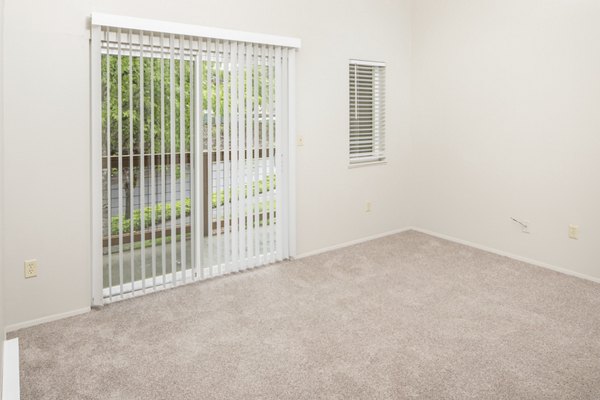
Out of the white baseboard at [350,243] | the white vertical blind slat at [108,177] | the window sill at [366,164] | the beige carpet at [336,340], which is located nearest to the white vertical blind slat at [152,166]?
the white vertical blind slat at [108,177]

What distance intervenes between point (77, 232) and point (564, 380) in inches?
117

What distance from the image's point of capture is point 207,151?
3555mm

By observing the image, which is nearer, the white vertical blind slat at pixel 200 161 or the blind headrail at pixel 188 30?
the blind headrail at pixel 188 30

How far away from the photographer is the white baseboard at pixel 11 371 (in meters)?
1.99

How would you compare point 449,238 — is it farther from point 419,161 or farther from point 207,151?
point 207,151

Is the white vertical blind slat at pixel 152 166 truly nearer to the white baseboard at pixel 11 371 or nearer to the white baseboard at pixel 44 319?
the white baseboard at pixel 44 319

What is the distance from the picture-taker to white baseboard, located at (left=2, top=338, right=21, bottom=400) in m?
1.99

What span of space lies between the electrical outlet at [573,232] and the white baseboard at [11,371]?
3966 millimetres

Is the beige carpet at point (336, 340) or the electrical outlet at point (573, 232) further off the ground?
the electrical outlet at point (573, 232)

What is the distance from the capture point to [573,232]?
377cm

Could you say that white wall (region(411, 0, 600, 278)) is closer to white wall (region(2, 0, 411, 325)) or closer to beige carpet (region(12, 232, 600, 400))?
beige carpet (region(12, 232, 600, 400))

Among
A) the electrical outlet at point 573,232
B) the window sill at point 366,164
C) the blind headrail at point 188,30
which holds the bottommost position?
the electrical outlet at point 573,232

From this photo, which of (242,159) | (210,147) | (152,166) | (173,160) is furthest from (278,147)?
(152,166)

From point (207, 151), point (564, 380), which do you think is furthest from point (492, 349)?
point (207, 151)
